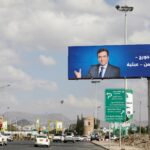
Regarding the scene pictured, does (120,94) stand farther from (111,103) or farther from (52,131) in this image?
(52,131)

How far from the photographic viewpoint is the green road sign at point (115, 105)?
4547 centimetres

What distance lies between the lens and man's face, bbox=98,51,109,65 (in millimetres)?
65000

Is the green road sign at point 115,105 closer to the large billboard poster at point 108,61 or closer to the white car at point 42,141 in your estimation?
the white car at point 42,141

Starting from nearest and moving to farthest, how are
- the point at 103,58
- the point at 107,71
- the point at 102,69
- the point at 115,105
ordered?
the point at 115,105 → the point at 103,58 → the point at 107,71 → the point at 102,69

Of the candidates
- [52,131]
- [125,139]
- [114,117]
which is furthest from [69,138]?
[52,131]

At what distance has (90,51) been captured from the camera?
217 ft

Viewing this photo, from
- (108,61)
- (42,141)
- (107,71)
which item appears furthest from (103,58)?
(42,141)

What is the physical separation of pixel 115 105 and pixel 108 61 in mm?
20124

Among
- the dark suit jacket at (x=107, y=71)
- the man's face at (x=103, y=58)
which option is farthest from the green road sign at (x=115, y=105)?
the man's face at (x=103, y=58)

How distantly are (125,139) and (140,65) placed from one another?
17147 mm

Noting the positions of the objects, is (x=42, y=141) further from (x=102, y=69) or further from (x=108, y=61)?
(x=108, y=61)

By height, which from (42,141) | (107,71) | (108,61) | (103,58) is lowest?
(42,141)

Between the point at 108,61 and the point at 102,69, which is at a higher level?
the point at 108,61

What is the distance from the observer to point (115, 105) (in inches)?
1802
